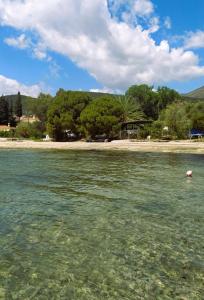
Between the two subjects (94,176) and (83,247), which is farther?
(94,176)

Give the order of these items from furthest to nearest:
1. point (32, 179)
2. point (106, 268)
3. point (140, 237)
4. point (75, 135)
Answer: point (75, 135) → point (32, 179) → point (140, 237) → point (106, 268)

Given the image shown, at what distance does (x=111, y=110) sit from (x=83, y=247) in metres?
77.1

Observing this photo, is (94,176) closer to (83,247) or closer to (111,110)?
(83,247)

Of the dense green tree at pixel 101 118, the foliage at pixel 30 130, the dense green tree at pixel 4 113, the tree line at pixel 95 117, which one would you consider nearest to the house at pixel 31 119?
the foliage at pixel 30 130

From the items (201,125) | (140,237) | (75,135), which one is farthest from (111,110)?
(140,237)

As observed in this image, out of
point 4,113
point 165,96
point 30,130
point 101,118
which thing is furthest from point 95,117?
point 4,113

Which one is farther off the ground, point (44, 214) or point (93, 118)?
point (93, 118)

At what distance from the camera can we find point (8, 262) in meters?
9.05

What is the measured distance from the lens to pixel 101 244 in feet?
34.7

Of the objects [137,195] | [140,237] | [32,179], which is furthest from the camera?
[32,179]

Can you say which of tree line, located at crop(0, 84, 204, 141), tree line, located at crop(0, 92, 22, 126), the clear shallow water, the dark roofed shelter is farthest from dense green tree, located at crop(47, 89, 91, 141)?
the clear shallow water

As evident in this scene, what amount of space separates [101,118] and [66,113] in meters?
10.7

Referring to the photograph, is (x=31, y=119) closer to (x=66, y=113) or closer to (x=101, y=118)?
(x=66, y=113)

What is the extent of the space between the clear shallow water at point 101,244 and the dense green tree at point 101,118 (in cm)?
6349
